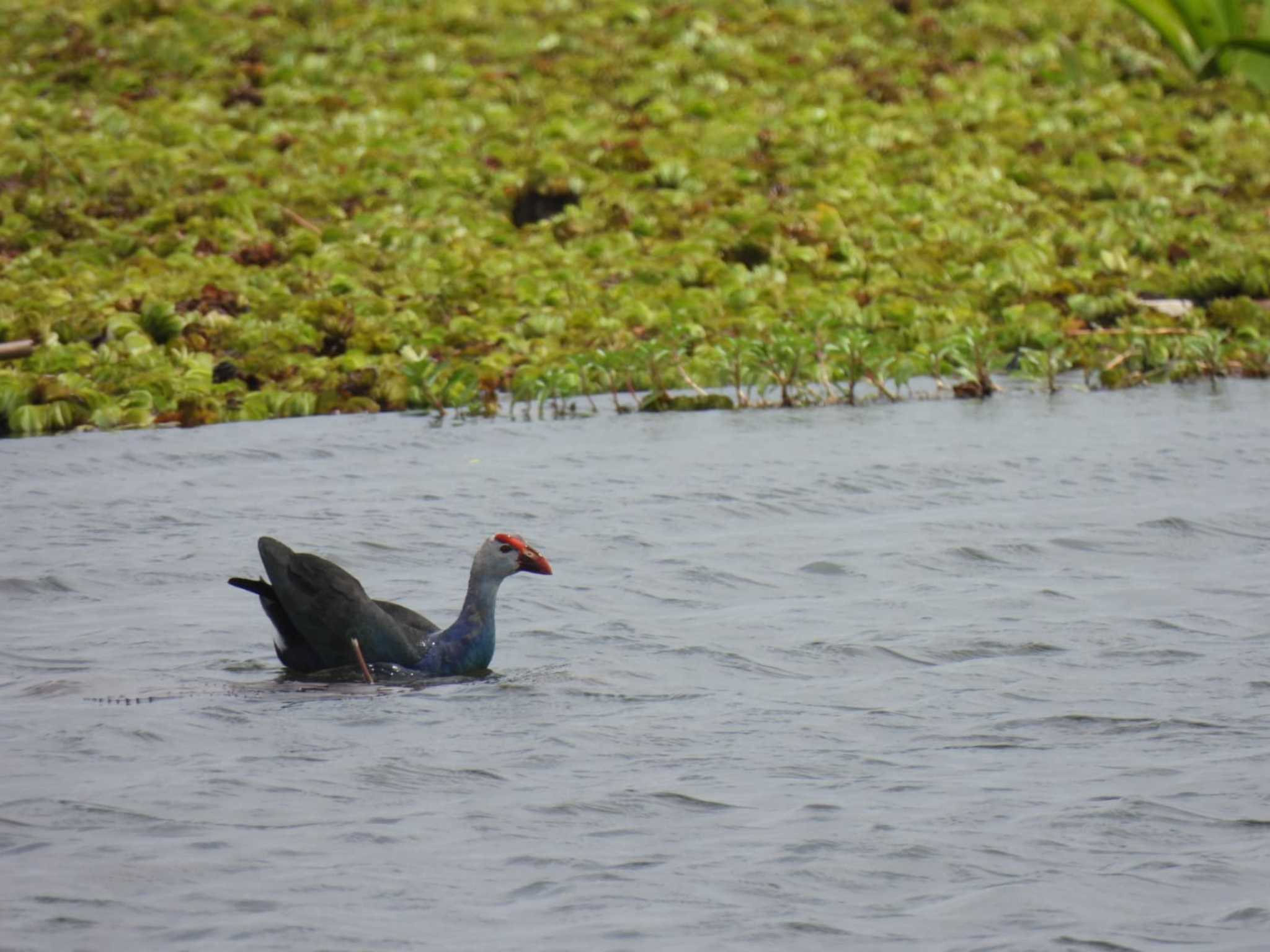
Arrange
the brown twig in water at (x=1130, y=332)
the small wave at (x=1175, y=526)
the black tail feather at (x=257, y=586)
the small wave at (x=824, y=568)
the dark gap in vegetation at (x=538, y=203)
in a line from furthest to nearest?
the dark gap in vegetation at (x=538, y=203)
the brown twig in water at (x=1130, y=332)
the small wave at (x=1175, y=526)
the small wave at (x=824, y=568)
the black tail feather at (x=257, y=586)

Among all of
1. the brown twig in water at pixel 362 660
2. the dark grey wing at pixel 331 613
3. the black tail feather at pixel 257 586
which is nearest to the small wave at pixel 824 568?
the dark grey wing at pixel 331 613

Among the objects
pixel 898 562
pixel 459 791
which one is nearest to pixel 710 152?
pixel 898 562

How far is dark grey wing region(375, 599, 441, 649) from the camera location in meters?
7.46

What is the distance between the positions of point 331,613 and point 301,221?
1129 cm

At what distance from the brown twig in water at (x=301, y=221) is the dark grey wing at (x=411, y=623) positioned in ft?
34.7

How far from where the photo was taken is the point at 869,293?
56.3 ft

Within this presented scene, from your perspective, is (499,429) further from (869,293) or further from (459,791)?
Answer: (459,791)

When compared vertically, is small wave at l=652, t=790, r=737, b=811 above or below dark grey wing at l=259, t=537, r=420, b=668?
below

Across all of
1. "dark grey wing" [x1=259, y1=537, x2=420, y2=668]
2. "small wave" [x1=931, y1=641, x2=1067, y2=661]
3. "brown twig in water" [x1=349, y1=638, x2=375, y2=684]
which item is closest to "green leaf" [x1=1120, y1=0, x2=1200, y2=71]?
"small wave" [x1=931, y1=641, x2=1067, y2=661]

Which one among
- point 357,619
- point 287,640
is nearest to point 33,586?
point 287,640

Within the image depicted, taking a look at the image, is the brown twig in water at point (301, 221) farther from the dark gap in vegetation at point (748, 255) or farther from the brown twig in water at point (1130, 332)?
the brown twig in water at point (1130, 332)

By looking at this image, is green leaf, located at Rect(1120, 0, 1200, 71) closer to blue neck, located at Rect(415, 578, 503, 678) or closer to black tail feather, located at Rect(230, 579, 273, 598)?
blue neck, located at Rect(415, 578, 503, 678)

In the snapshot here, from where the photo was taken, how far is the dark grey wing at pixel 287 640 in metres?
7.32

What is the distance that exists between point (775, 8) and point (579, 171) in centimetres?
724
